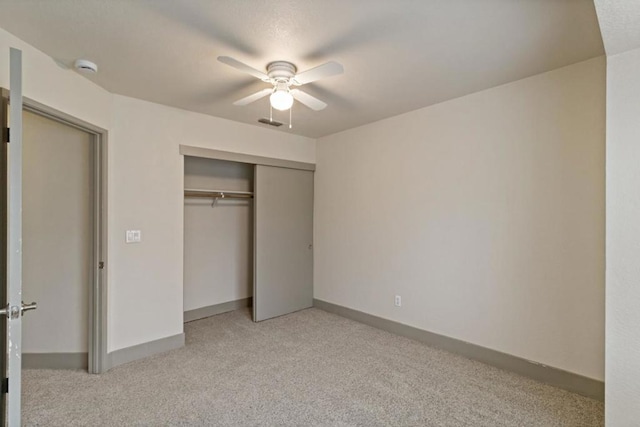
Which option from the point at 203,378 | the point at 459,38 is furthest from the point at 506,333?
the point at 203,378

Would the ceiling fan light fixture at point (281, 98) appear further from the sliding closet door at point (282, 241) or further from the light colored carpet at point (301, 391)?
the light colored carpet at point (301, 391)

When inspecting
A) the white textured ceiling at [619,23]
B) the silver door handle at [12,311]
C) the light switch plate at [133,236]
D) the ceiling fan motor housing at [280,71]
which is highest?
the ceiling fan motor housing at [280,71]

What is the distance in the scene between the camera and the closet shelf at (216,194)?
4.12 metres

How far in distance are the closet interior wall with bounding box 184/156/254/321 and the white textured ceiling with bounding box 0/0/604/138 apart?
1.60m

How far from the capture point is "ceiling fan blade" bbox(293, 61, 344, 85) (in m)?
1.95

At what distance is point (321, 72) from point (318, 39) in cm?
21

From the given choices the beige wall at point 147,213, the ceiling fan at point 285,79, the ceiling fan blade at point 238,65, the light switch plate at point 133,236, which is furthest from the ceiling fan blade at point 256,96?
the light switch plate at point 133,236

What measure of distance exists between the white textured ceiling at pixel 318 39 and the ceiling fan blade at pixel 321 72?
0.19 meters

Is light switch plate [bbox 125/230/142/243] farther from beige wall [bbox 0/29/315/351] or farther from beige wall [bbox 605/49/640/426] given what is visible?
beige wall [bbox 605/49/640/426]

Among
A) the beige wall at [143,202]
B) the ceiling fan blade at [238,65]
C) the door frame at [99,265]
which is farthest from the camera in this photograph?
the beige wall at [143,202]

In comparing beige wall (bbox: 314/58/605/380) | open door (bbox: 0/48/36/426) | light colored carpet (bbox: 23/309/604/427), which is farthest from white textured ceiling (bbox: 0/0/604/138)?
light colored carpet (bbox: 23/309/604/427)

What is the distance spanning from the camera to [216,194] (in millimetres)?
4324

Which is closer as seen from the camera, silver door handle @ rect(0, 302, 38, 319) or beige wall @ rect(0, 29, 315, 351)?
silver door handle @ rect(0, 302, 38, 319)

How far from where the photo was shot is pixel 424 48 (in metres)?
2.20
